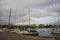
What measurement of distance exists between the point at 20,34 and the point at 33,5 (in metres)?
1.08

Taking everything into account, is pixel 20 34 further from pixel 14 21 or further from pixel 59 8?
pixel 59 8

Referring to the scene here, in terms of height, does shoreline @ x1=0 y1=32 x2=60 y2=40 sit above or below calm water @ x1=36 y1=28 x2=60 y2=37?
below

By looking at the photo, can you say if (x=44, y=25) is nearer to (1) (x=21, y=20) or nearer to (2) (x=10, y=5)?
(1) (x=21, y=20)

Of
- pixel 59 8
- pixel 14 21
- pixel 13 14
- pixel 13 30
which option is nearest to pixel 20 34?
pixel 13 30

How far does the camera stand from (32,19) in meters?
3.46

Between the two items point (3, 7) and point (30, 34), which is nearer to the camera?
point (30, 34)

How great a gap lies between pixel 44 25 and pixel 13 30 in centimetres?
107

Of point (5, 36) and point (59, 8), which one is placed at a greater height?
point (59, 8)

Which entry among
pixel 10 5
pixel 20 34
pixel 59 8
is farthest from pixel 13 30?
pixel 59 8

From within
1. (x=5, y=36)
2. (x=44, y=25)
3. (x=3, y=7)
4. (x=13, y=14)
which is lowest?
(x=5, y=36)

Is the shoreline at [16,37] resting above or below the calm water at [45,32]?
below

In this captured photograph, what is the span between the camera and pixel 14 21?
359 centimetres

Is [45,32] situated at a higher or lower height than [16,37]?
higher

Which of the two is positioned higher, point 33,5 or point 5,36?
point 33,5
